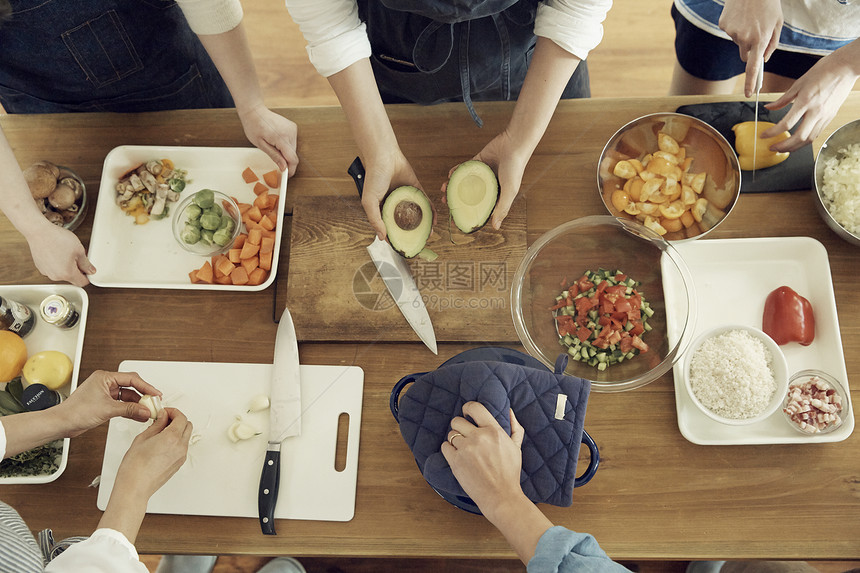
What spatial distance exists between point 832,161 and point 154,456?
1.30 metres

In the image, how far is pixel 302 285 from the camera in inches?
42.9

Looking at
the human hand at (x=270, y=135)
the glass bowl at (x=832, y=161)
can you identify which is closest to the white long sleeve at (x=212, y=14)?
the human hand at (x=270, y=135)

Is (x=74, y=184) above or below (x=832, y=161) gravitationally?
above

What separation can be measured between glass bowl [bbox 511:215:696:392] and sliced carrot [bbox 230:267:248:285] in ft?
1.67

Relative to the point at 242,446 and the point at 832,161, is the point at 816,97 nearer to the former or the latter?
the point at 832,161

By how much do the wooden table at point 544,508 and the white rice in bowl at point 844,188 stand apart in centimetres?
5

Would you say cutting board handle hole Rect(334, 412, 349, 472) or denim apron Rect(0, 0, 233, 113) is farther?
denim apron Rect(0, 0, 233, 113)

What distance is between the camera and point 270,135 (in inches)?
44.7

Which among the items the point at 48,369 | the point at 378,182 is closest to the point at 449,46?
the point at 378,182

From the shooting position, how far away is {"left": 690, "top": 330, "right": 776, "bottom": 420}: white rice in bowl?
937mm

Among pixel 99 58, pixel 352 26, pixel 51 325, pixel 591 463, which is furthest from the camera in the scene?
pixel 99 58

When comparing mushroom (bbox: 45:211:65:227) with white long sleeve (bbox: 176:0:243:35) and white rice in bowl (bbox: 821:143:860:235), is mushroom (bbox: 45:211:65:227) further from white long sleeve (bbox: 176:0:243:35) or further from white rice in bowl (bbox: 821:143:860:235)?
white rice in bowl (bbox: 821:143:860:235)

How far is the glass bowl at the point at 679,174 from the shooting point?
1.04 metres

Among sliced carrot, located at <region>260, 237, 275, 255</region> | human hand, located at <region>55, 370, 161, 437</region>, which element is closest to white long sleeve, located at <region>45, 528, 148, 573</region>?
human hand, located at <region>55, 370, 161, 437</region>
